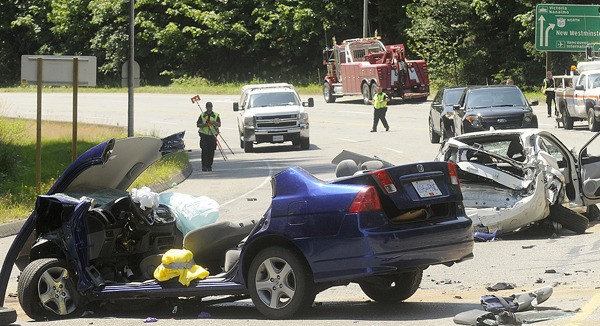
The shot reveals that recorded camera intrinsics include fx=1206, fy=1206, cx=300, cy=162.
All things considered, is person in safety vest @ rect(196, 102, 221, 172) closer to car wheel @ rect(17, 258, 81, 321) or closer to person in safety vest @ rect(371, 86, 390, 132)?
person in safety vest @ rect(371, 86, 390, 132)

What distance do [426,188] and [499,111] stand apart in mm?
21855

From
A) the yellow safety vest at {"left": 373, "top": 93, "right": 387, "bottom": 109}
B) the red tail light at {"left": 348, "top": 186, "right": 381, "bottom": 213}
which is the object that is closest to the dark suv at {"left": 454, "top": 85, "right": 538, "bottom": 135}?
the yellow safety vest at {"left": 373, "top": 93, "right": 387, "bottom": 109}

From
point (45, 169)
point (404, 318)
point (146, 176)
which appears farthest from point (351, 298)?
point (45, 169)

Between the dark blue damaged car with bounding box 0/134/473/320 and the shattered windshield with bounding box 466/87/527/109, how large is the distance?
2132 centimetres

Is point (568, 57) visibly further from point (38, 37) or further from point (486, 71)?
point (38, 37)

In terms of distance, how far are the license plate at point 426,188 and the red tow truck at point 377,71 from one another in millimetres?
41454

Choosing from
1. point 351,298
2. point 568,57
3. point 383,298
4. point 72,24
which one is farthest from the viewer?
point 72,24

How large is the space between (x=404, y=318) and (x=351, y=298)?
1.56 m

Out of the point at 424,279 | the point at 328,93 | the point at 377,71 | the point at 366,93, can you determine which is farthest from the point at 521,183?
the point at 328,93

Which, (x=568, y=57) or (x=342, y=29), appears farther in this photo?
(x=342, y=29)

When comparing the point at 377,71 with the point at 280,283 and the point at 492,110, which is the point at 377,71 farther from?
the point at 280,283

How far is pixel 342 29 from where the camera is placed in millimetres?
71188

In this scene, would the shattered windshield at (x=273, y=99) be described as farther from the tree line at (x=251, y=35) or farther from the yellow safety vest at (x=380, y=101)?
the tree line at (x=251, y=35)

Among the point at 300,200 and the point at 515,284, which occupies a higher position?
the point at 300,200
